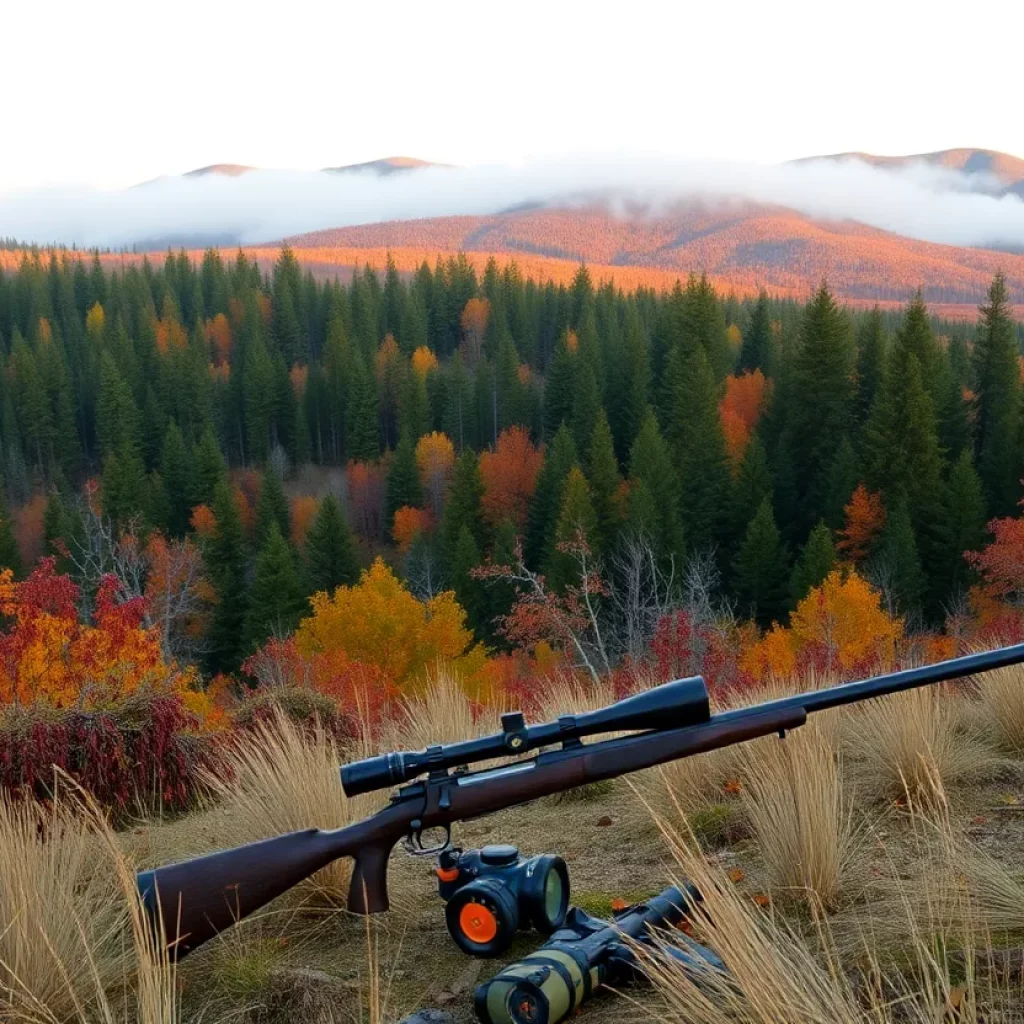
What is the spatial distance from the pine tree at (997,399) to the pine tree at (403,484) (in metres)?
37.9

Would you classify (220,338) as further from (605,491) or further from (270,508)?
(605,491)

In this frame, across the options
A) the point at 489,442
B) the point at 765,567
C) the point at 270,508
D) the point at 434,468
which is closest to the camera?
the point at 765,567

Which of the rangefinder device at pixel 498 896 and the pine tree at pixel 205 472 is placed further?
the pine tree at pixel 205 472

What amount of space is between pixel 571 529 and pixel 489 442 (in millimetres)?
38415

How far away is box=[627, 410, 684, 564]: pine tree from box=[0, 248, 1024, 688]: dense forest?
0.59ft

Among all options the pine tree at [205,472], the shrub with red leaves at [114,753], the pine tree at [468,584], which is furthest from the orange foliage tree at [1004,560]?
the pine tree at [205,472]

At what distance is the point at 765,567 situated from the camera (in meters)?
44.0

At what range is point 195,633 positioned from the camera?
180 ft

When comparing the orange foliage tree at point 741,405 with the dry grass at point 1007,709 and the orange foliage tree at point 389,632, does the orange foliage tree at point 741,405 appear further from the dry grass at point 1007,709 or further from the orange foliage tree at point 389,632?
the dry grass at point 1007,709

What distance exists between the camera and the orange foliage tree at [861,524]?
44.8m

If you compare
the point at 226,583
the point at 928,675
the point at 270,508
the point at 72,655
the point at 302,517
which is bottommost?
the point at 302,517

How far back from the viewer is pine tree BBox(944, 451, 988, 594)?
4075 centimetres

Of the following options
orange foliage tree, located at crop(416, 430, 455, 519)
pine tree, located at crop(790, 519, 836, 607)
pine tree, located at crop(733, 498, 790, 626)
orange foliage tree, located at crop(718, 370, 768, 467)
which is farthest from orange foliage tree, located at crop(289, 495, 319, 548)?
pine tree, located at crop(790, 519, 836, 607)

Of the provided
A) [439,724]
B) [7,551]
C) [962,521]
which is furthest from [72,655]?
[7,551]
